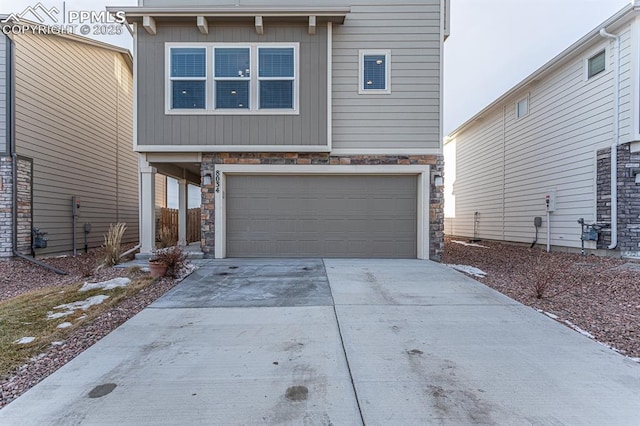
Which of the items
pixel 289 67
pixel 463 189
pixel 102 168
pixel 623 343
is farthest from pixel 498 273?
pixel 102 168

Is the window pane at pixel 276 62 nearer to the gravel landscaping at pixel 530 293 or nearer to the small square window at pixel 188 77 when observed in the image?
the small square window at pixel 188 77

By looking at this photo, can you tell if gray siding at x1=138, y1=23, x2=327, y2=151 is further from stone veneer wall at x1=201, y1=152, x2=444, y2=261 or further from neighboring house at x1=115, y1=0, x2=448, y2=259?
stone veneer wall at x1=201, y1=152, x2=444, y2=261

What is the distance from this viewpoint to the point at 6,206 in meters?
7.59

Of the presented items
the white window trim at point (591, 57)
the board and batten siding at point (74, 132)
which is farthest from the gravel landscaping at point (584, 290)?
the board and batten siding at point (74, 132)

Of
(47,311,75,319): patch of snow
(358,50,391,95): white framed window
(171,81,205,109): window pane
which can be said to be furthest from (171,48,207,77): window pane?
(47,311,75,319): patch of snow

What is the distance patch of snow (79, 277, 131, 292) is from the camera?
5296 millimetres

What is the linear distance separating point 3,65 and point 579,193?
14602mm

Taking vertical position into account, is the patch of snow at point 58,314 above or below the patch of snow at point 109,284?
below

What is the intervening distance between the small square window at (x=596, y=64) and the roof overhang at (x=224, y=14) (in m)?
6.64

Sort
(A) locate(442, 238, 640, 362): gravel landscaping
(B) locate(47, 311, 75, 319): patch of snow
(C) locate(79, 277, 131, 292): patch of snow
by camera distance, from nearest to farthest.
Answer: (A) locate(442, 238, 640, 362): gravel landscaping → (B) locate(47, 311, 75, 319): patch of snow → (C) locate(79, 277, 131, 292): patch of snow

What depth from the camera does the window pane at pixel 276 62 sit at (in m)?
7.72

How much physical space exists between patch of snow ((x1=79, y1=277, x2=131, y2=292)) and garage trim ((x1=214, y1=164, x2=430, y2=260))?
2392 mm

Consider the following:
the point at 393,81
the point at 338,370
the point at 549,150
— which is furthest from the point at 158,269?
the point at 549,150

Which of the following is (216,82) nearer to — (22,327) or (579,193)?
(22,327)
